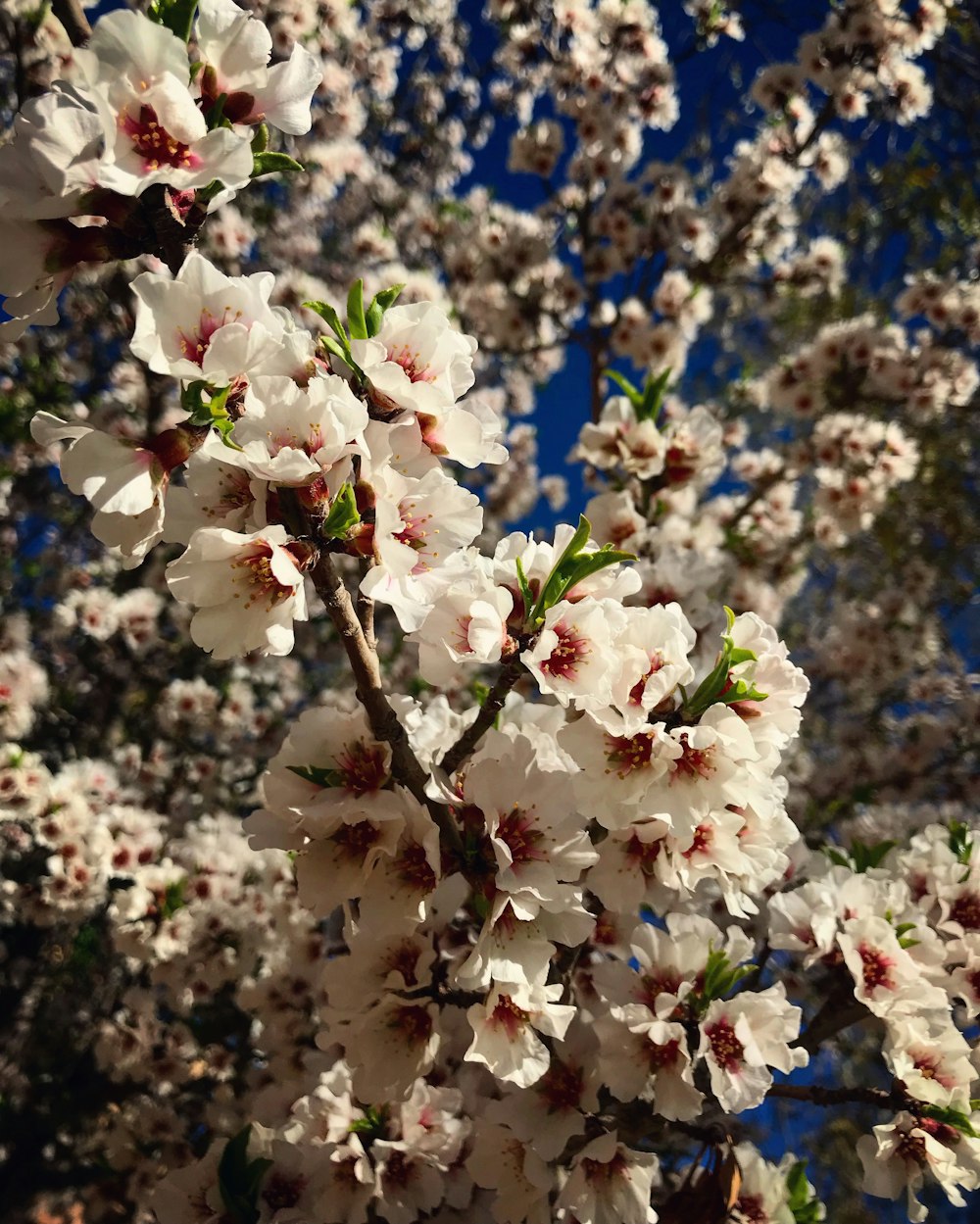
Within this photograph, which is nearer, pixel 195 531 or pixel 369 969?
pixel 195 531

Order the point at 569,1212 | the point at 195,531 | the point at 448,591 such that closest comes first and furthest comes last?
the point at 195,531, the point at 448,591, the point at 569,1212

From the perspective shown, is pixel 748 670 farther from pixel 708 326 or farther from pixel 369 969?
pixel 708 326

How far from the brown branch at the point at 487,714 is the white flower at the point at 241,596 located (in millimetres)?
331

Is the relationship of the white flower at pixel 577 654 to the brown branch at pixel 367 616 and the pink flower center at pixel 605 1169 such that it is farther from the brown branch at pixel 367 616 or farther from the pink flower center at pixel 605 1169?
the pink flower center at pixel 605 1169

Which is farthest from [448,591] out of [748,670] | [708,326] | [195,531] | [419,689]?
[708,326]

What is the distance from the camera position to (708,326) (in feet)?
29.5

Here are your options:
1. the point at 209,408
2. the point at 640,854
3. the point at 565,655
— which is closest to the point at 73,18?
the point at 209,408

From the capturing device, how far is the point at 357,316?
3.71ft

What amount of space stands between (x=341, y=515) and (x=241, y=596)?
18 centimetres

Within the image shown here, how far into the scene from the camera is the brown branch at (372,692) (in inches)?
41.6

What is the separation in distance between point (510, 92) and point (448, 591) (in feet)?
26.8

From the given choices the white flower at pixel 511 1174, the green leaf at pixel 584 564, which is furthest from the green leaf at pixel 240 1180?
the green leaf at pixel 584 564

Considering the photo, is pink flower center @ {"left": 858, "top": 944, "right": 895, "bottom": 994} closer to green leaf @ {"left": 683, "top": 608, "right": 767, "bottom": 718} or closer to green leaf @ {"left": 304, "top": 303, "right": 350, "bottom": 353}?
green leaf @ {"left": 683, "top": 608, "right": 767, "bottom": 718}

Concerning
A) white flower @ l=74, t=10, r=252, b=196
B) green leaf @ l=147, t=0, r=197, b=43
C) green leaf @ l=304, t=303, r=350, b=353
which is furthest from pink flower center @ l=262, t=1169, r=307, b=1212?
green leaf @ l=147, t=0, r=197, b=43
